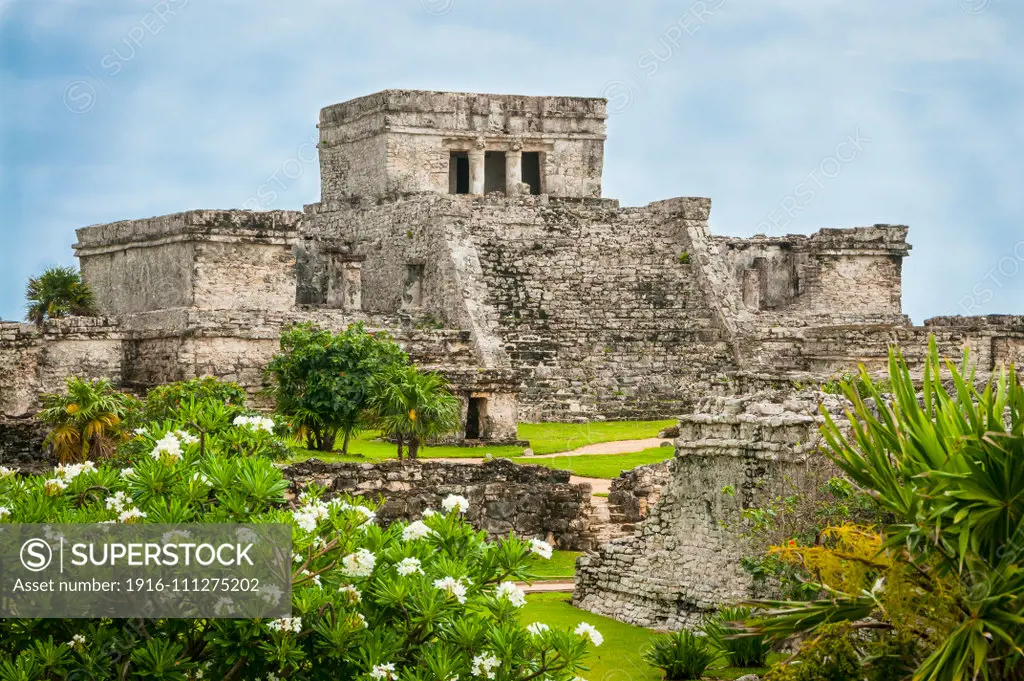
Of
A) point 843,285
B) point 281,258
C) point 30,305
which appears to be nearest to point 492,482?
point 281,258

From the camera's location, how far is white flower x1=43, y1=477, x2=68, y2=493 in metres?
6.61

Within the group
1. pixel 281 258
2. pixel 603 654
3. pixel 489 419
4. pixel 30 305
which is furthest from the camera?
pixel 30 305

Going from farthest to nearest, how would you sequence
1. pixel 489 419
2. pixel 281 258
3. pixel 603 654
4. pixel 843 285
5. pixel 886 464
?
pixel 843 285
pixel 281 258
pixel 489 419
pixel 603 654
pixel 886 464

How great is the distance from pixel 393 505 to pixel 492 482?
3.74 feet

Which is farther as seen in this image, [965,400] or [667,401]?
[667,401]

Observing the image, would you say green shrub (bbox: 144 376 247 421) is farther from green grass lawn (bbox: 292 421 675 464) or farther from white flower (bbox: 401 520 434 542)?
white flower (bbox: 401 520 434 542)

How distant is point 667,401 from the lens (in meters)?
22.9

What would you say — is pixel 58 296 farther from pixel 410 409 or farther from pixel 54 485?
pixel 54 485

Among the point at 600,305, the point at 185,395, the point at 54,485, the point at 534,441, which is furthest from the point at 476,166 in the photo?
the point at 54,485

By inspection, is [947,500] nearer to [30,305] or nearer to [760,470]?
[760,470]

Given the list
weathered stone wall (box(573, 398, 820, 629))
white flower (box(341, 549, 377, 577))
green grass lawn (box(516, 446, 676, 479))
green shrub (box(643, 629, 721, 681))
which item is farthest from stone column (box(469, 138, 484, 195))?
white flower (box(341, 549, 377, 577))

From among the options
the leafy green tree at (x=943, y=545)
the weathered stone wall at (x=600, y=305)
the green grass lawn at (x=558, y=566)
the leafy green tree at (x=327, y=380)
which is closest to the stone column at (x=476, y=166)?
the weathered stone wall at (x=600, y=305)

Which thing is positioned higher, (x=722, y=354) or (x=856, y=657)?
(x=722, y=354)

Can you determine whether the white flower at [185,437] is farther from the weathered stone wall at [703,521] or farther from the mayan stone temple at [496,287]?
the mayan stone temple at [496,287]
